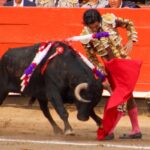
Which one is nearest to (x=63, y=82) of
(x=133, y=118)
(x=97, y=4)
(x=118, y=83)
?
(x=118, y=83)

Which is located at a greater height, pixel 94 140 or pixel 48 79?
pixel 48 79

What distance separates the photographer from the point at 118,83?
24.7 feet

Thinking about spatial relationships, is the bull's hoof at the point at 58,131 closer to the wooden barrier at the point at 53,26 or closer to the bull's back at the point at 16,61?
the bull's back at the point at 16,61

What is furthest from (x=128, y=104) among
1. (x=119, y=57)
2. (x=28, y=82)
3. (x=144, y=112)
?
(x=144, y=112)

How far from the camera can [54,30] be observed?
9.82 metres

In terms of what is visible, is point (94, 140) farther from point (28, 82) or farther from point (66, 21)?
point (66, 21)

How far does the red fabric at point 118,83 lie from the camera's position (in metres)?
7.45

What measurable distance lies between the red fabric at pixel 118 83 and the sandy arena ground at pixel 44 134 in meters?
0.18

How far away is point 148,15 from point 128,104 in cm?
213

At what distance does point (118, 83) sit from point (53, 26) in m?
2.51

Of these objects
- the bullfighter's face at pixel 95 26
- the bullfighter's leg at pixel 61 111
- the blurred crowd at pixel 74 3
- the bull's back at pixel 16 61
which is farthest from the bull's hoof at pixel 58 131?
the blurred crowd at pixel 74 3

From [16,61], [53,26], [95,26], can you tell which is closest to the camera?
[95,26]

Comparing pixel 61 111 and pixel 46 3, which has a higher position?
pixel 46 3

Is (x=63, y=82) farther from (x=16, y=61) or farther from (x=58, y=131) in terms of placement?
(x=58, y=131)
